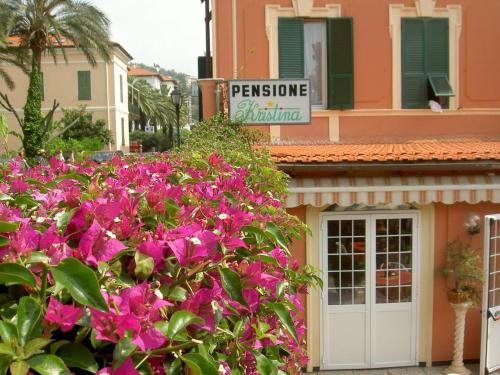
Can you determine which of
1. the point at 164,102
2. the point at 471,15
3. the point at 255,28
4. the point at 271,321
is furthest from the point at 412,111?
the point at 164,102

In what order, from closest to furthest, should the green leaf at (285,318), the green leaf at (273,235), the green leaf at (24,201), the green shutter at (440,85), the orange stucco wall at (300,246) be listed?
the green leaf at (285,318) → the green leaf at (24,201) → the green leaf at (273,235) → the orange stucco wall at (300,246) → the green shutter at (440,85)

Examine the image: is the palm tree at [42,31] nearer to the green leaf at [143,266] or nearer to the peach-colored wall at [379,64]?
the peach-colored wall at [379,64]

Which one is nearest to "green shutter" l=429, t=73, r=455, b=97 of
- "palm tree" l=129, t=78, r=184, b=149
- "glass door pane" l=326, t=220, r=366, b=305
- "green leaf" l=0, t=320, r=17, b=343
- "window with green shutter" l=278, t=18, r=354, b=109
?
"window with green shutter" l=278, t=18, r=354, b=109

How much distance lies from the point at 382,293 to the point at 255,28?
229 inches

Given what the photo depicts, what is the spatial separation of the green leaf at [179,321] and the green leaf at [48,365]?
0.24m

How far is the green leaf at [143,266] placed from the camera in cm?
143

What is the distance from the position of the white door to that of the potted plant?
0.87m

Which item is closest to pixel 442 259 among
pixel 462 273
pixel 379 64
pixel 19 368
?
pixel 462 273

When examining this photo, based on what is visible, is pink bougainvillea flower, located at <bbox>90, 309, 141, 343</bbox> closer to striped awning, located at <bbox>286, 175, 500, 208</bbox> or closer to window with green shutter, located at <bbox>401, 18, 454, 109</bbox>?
striped awning, located at <bbox>286, 175, 500, 208</bbox>

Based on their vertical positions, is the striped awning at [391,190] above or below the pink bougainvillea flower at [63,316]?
below

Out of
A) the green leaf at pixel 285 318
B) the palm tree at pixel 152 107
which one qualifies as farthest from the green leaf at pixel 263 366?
the palm tree at pixel 152 107

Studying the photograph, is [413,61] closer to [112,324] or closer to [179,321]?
[179,321]

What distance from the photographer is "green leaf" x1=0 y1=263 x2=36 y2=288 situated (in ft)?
3.68

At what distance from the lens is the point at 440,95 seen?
11883mm
